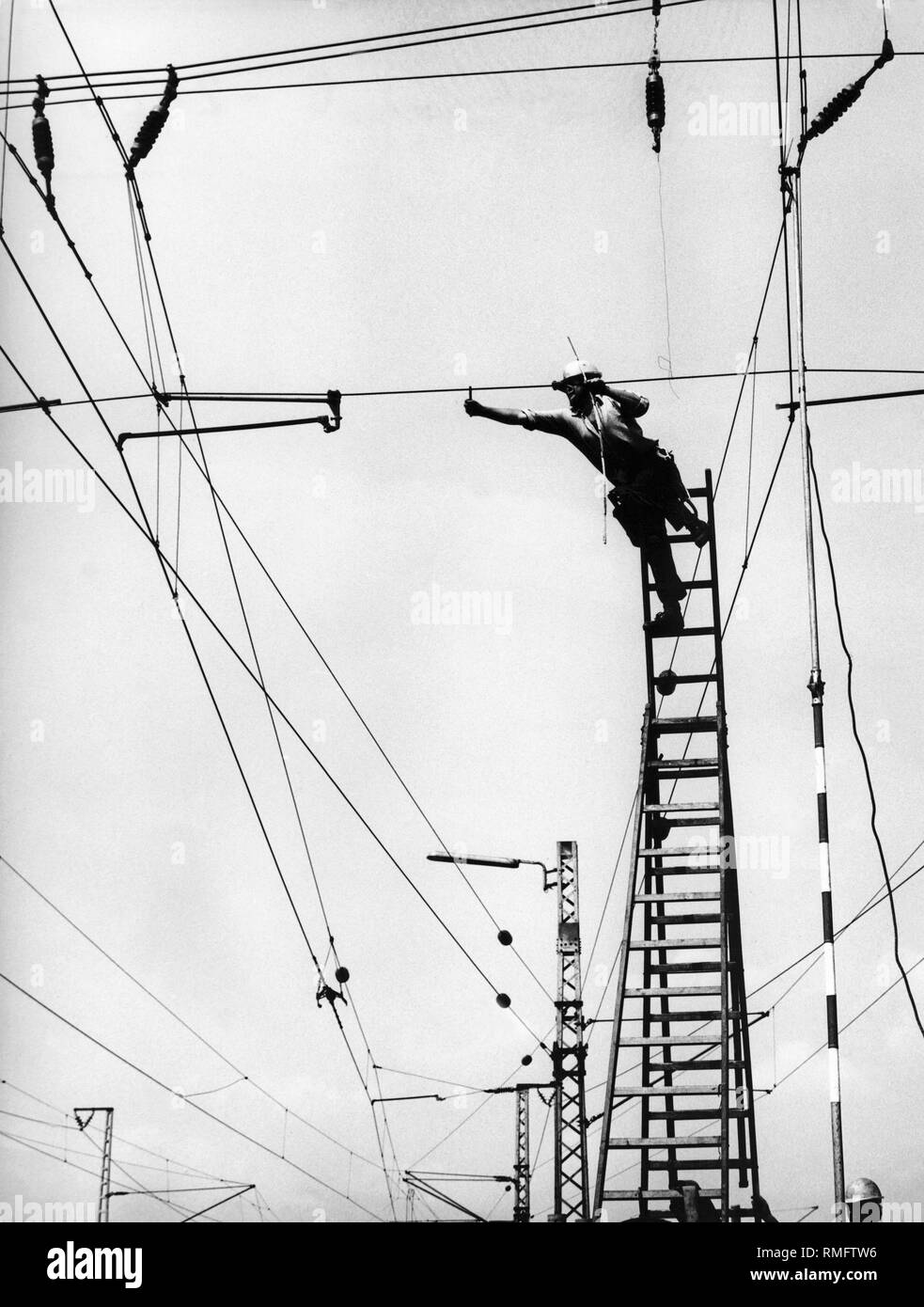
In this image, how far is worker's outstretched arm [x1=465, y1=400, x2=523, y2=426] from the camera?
8883 mm

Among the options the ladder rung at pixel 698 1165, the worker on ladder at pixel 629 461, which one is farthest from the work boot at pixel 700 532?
the ladder rung at pixel 698 1165

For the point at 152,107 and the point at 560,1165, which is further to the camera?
the point at 560,1165

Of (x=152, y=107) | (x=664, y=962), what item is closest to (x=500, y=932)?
(x=664, y=962)

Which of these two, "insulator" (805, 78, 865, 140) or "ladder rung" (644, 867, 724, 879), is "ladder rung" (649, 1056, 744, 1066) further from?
"insulator" (805, 78, 865, 140)

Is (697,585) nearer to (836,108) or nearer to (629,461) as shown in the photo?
(629,461)

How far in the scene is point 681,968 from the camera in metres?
9.03

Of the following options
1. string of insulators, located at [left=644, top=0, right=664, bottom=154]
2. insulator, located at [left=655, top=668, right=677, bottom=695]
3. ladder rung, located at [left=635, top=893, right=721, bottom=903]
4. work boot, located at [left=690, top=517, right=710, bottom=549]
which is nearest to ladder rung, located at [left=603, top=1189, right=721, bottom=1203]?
ladder rung, located at [left=635, top=893, right=721, bottom=903]

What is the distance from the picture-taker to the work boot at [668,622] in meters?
9.95

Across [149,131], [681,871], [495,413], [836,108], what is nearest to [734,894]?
[681,871]

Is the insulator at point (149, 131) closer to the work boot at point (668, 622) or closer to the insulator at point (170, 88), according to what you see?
the insulator at point (170, 88)

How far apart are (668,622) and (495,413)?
1.98 metres
